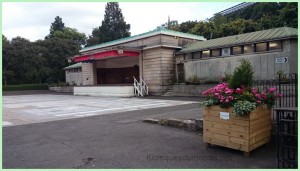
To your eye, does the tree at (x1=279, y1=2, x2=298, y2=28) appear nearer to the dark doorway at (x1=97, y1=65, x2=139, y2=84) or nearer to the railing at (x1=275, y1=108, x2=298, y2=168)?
the dark doorway at (x1=97, y1=65, x2=139, y2=84)

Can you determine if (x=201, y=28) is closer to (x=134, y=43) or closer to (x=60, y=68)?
(x=134, y=43)

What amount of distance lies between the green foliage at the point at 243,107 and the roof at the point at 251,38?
13990mm

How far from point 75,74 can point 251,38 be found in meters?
27.6

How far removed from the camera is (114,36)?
6462 cm

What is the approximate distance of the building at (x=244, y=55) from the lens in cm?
1722

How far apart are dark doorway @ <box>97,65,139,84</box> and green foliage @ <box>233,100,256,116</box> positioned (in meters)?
28.2

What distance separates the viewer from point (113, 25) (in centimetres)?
6594

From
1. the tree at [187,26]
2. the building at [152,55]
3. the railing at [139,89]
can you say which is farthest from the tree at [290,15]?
the railing at [139,89]

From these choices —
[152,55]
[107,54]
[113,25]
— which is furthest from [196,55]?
[113,25]

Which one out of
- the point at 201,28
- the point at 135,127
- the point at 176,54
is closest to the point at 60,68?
the point at 201,28

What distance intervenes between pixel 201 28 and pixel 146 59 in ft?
55.5

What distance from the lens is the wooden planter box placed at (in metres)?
5.16

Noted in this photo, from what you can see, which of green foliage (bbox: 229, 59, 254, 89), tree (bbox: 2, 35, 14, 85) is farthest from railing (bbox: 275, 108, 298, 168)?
tree (bbox: 2, 35, 14, 85)

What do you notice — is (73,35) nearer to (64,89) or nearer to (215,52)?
(64,89)
